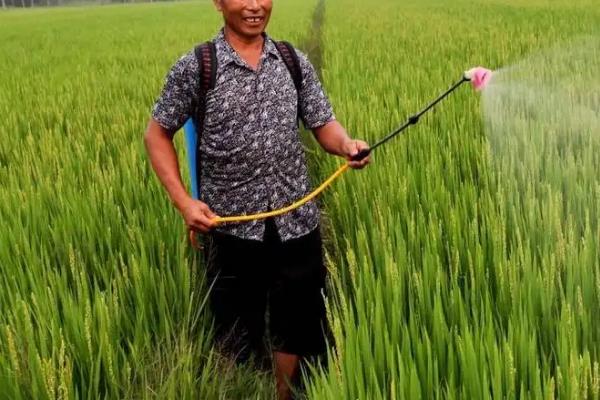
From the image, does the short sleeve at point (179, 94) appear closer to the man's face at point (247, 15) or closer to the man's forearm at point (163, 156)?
the man's forearm at point (163, 156)

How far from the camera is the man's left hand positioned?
1668 millimetres

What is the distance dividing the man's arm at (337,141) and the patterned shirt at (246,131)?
3.4 inches

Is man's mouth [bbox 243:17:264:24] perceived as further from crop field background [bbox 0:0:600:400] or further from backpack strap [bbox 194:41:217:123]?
crop field background [bbox 0:0:600:400]

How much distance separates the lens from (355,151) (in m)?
1.70

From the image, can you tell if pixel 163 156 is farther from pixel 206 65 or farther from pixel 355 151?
pixel 355 151

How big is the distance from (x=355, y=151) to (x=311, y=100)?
0.70 feet

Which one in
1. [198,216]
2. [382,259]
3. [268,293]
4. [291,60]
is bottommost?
[268,293]

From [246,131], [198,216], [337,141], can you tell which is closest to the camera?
[198,216]

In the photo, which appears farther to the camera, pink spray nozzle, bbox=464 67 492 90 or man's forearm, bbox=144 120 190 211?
pink spray nozzle, bbox=464 67 492 90

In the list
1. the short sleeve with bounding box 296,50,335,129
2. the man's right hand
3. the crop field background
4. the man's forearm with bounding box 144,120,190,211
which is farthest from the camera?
the short sleeve with bounding box 296,50,335,129

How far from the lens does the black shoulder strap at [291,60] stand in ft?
5.74

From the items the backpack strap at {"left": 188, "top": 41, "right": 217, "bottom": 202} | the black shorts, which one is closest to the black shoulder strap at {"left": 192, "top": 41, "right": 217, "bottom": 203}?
the backpack strap at {"left": 188, "top": 41, "right": 217, "bottom": 202}

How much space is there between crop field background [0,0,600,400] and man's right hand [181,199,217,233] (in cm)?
19

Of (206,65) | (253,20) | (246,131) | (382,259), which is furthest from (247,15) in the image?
(382,259)
